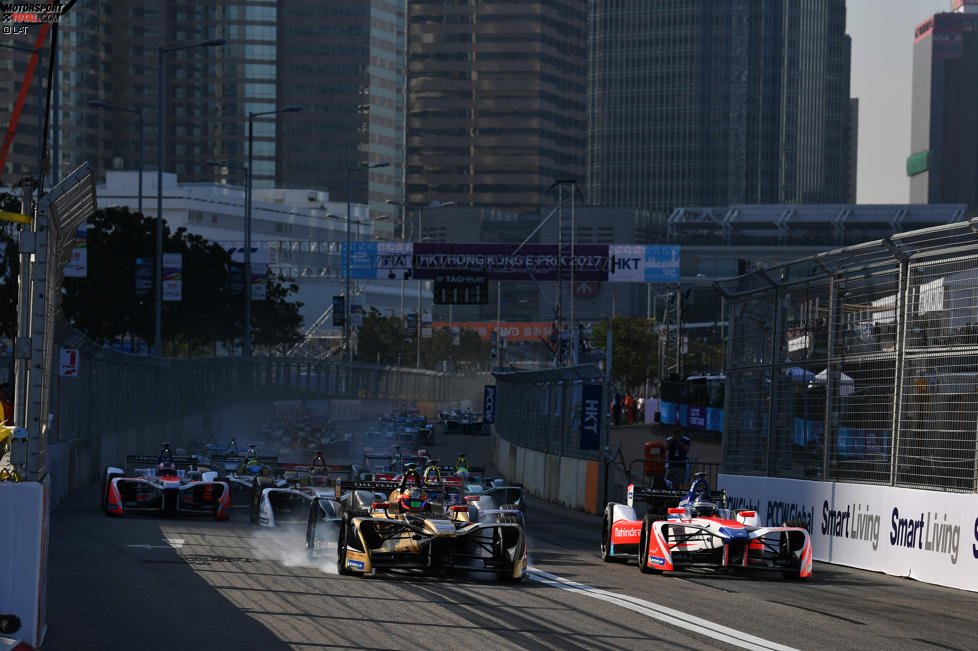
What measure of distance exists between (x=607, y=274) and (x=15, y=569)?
2113 inches

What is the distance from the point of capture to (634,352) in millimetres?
97125

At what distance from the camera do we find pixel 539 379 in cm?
3562

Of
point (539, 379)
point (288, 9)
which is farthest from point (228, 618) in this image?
point (288, 9)

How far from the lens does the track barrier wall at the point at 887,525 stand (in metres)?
15.7

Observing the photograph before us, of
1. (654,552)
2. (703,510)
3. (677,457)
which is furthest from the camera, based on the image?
(677,457)

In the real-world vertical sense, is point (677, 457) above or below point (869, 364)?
below

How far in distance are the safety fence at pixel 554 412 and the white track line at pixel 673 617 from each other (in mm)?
14503

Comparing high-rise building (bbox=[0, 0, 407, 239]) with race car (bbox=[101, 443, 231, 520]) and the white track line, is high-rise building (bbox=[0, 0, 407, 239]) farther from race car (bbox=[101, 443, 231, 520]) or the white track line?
the white track line

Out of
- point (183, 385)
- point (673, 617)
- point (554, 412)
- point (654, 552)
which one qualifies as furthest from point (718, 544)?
point (183, 385)

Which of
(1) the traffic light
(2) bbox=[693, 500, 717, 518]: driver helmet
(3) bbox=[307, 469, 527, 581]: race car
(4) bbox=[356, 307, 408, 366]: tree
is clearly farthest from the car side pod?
(4) bbox=[356, 307, 408, 366]: tree

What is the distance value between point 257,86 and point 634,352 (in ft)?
347

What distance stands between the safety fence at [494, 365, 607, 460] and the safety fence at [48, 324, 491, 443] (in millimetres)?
9215

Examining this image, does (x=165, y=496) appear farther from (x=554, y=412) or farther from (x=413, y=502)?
(x=554, y=412)

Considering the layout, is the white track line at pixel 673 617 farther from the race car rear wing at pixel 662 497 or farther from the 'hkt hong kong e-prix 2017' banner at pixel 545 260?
the 'hkt hong kong e-prix 2017' banner at pixel 545 260
